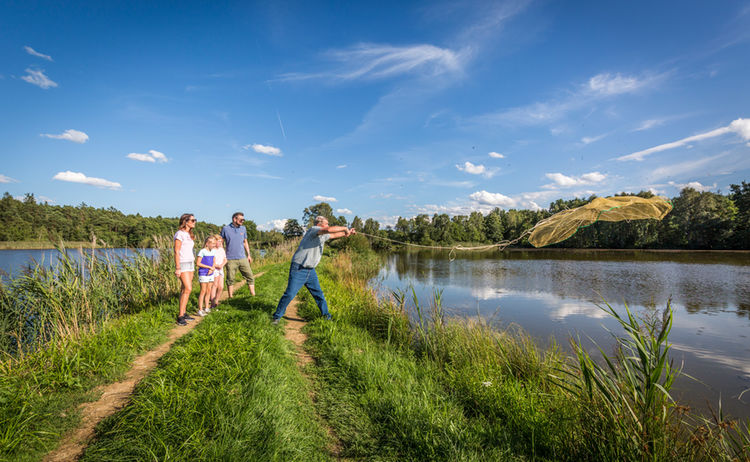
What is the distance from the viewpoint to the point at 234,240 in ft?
23.6

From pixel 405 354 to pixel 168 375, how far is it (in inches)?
137

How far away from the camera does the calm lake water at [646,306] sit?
5.87 m

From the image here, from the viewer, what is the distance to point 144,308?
6266mm

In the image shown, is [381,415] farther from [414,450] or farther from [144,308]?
[144,308]

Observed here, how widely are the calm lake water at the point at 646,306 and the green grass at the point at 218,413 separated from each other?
3565 mm

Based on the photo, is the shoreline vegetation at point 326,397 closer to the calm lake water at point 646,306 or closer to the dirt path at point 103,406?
the dirt path at point 103,406

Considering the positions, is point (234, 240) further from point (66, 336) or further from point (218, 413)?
point (218, 413)

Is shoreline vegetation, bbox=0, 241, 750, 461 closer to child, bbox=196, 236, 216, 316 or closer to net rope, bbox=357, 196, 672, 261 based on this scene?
child, bbox=196, 236, 216, 316

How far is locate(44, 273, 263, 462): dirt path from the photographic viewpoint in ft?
7.36

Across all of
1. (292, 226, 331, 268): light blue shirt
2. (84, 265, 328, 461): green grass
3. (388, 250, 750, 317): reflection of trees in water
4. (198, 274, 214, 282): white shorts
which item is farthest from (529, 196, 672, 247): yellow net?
(388, 250, 750, 317): reflection of trees in water

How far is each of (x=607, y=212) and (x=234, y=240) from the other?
23.5 ft

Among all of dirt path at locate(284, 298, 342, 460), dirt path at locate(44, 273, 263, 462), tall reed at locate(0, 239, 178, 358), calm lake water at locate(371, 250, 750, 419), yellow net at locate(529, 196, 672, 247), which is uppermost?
yellow net at locate(529, 196, 672, 247)

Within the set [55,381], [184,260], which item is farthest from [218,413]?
[184,260]

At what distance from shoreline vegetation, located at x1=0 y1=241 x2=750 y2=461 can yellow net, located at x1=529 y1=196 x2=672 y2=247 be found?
122cm
